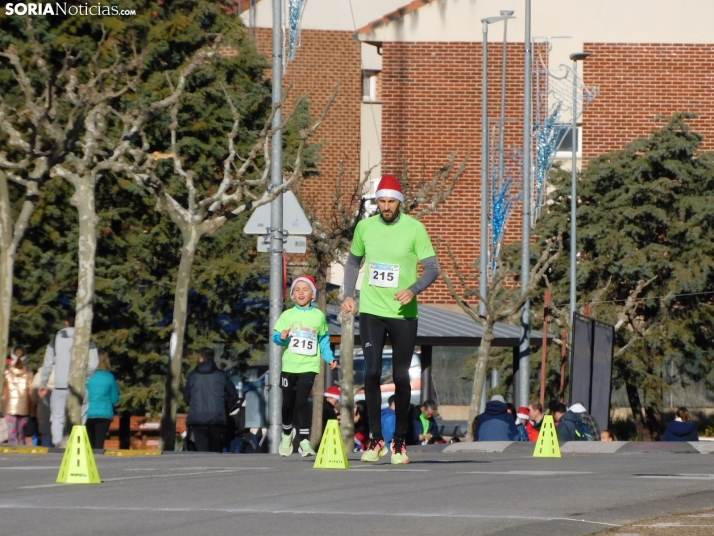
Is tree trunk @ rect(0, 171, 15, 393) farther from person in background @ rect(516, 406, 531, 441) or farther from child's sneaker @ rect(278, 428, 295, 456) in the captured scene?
person in background @ rect(516, 406, 531, 441)

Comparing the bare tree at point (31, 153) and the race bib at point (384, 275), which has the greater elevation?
the bare tree at point (31, 153)

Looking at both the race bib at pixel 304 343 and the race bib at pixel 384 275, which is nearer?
the race bib at pixel 384 275

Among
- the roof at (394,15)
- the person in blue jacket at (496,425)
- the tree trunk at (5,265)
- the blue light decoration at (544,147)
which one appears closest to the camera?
the tree trunk at (5,265)

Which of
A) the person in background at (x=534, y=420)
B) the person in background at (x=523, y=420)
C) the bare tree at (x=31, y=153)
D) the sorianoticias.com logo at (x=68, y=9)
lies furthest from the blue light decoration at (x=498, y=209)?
the bare tree at (x=31, y=153)

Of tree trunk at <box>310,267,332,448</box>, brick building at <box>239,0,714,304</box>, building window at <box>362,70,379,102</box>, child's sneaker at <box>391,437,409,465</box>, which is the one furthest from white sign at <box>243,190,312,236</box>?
building window at <box>362,70,379,102</box>

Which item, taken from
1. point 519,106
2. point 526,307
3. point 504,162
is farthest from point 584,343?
point 519,106

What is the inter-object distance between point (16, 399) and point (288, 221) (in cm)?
444

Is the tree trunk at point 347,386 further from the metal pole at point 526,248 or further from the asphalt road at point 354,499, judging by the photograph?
the asphalt road at point 354,499

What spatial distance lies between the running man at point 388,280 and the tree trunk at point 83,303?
29.7 ft

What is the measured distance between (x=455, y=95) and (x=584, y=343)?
2457 centimetres

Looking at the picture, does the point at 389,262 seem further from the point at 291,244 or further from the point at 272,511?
the point at 291,244

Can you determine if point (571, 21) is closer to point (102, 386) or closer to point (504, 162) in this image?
point (504, 162)

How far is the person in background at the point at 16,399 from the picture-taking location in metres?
20.8

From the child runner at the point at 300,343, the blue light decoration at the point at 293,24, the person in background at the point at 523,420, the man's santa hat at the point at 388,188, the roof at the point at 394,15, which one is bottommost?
the person in background at the point at 523,420
